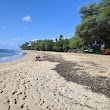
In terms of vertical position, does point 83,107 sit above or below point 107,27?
below

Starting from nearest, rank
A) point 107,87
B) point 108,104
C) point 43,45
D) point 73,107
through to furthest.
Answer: point 73,107 → point 108,104 → point 107,87 → point 43,45

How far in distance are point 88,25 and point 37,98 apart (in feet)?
173

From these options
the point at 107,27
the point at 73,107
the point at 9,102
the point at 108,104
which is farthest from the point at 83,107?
the point at 107,27

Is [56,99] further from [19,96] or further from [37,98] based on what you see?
[19,96]

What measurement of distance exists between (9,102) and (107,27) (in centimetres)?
5229

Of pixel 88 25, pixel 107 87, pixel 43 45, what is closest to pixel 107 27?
pixel 88 25

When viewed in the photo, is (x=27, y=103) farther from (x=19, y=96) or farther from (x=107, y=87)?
(x=107, y=87)

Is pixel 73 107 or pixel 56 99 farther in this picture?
pixel 56 99

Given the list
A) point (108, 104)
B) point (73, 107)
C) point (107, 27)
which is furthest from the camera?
point (107, 27)

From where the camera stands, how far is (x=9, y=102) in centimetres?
775

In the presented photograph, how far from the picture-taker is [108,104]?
7945 millimetres

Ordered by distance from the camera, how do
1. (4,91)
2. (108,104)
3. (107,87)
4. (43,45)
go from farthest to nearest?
(43,45), (107,87), (4,91), (108,104)

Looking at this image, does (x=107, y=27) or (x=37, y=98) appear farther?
(x=107, y=27)

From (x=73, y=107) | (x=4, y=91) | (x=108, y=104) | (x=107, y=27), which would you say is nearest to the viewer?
(x=73, y=107)
